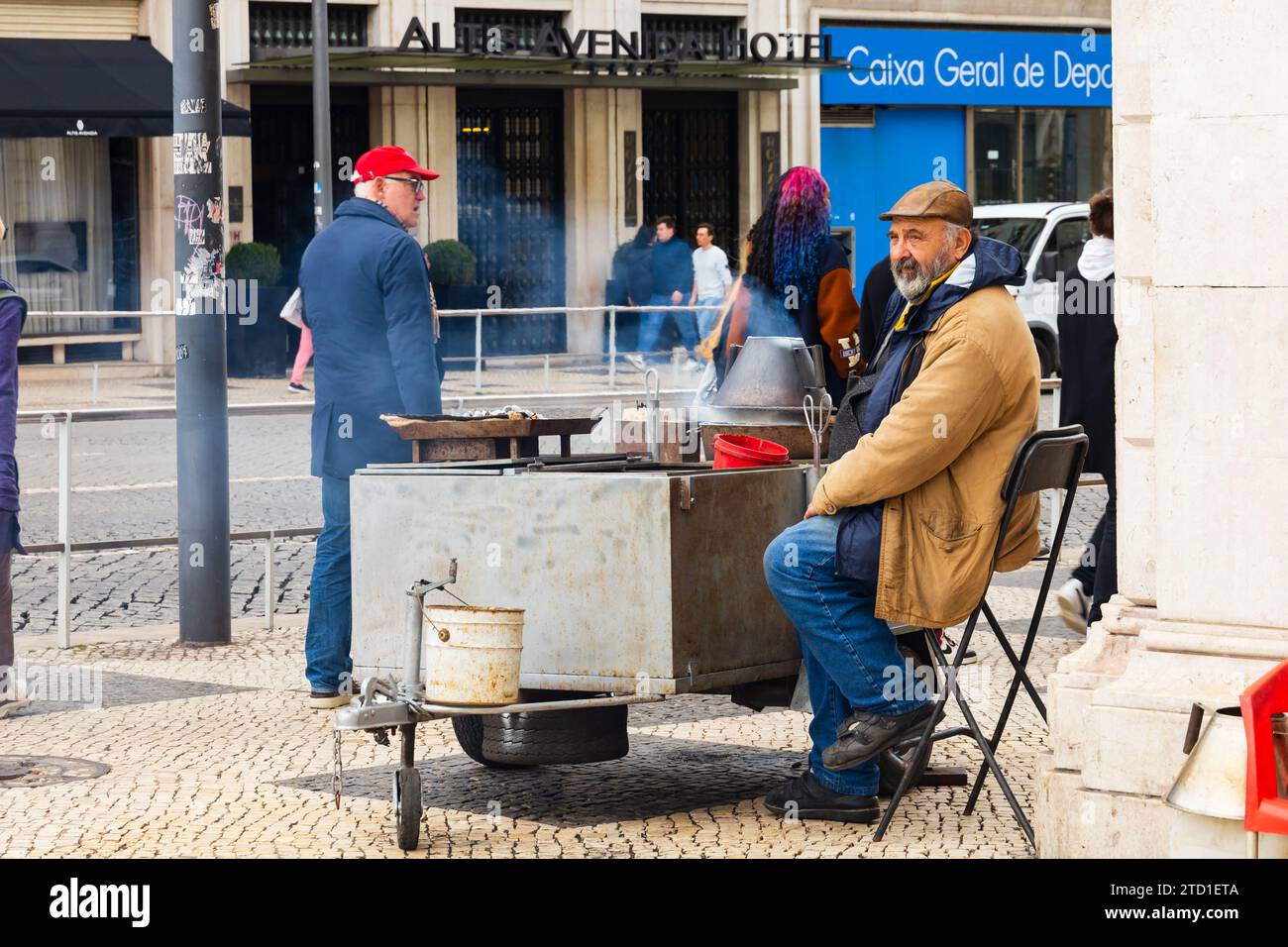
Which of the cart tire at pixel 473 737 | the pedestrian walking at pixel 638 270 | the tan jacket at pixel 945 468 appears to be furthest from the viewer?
the pedestrian walking at pixel 638 270

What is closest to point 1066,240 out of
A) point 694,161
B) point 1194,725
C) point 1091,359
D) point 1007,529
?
point 694,161

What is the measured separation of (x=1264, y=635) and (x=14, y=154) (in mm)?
24087

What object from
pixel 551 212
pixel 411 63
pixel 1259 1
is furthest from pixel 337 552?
pixel 551 212

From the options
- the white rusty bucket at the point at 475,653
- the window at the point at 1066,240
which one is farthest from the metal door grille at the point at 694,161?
the white rusty bucket at the point at 475,653

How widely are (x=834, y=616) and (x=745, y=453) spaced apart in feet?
2.56

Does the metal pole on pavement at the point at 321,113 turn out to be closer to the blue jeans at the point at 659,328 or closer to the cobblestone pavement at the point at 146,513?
the blue jeans at the point at 659,328

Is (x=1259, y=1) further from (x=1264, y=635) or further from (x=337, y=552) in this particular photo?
(x=337, y=552)

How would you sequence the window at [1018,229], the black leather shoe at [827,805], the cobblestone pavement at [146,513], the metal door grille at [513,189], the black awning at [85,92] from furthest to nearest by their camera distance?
the metal door grille at [513,189], the black awning at [85,92], the window at [1018,229], the cobblestone pavement at [146,513], the black leather shoe at [827,805]

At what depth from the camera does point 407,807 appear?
Result: 566cm

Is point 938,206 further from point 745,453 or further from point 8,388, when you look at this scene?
point 8,388

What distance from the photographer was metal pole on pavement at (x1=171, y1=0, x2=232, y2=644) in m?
9.31

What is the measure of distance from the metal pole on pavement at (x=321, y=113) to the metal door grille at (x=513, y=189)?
4.27 m

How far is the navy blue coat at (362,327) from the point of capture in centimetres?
762

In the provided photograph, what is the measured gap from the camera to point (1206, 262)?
513 centimetres
